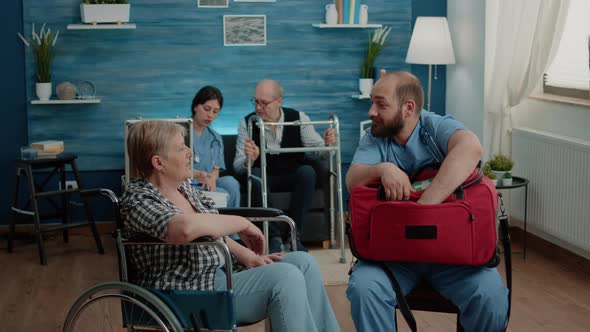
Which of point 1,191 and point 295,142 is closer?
point 295,142

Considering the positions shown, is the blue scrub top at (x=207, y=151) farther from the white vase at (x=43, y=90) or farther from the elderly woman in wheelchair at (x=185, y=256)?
the elderly woman in wheelchair at (x=185, y=256)

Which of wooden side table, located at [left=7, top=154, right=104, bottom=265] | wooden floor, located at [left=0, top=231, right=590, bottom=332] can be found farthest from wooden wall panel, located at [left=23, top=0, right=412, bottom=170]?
wooden floor, located at [left=0, top=231, right=590, bottom=332]

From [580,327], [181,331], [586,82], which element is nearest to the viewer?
[181,331]

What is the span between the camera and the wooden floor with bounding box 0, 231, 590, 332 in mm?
4047

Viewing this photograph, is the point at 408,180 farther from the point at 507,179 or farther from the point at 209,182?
the point at 209,182

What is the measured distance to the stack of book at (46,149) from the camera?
18.4 ft

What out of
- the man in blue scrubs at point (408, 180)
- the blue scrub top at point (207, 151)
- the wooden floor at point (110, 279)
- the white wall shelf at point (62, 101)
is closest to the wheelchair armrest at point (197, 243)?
the man in blue scrubs at point (408, 180)

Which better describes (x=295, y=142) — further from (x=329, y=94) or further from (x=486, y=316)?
(x=486, y=316)

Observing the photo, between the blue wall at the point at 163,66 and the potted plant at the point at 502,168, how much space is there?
1.57m

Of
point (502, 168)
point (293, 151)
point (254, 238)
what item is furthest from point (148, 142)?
point (502, 168)

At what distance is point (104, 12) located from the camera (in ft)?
19.1

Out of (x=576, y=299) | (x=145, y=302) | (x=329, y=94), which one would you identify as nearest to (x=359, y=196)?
(x=145, y=302)

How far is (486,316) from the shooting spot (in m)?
2.88

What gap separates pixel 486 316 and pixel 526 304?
1467mm
